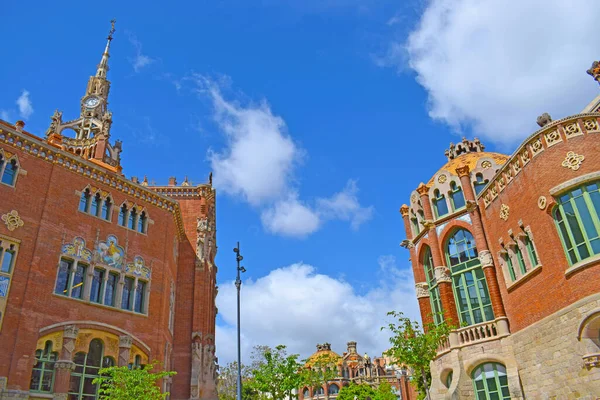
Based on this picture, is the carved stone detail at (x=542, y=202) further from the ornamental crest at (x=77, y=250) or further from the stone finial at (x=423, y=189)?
the ornamental crest at (x=77, y=250)

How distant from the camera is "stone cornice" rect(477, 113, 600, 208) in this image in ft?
60.1

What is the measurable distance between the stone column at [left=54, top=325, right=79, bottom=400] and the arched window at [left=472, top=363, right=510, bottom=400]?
18.7 m

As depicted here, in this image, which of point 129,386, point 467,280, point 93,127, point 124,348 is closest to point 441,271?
point 467,280

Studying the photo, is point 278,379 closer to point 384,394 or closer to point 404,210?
point 404,210

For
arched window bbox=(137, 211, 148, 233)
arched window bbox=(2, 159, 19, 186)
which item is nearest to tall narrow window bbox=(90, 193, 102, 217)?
arched window bbox=(137, 211, 148, 233)

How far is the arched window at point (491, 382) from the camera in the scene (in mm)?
21016

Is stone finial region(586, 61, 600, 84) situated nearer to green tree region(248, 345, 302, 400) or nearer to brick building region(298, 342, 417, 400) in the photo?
green tree region(248, 345, 302, 400)

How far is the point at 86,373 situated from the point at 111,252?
6229 mm

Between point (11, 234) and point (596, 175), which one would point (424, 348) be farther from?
point (11, 234)

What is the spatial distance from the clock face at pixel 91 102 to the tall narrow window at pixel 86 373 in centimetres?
3223

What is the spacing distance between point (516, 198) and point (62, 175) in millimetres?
22632

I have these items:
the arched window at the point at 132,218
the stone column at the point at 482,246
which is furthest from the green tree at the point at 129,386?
the stone column at the point at 482,246

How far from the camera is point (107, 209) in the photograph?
26516mm

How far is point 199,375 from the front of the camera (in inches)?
1162
